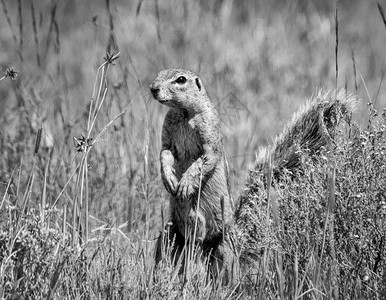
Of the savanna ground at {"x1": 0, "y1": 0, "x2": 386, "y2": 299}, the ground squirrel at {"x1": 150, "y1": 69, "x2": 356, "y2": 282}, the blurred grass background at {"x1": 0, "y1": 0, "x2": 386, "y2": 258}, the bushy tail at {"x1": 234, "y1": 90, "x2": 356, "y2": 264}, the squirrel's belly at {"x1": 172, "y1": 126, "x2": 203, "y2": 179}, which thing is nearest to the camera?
the savanna ground at {"x1": 0, "y1": 0, "x2": 386, "y2": 299}

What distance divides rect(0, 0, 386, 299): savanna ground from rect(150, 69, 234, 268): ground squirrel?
0.23 metres

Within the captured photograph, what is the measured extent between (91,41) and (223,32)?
1315mm

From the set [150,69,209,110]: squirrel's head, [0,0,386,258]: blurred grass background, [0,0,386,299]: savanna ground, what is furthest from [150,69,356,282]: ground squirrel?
[0,0,386,258]: blurred grass background

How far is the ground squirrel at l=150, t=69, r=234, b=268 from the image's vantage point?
4.36m

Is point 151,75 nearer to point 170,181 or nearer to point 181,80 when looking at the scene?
point 181,80

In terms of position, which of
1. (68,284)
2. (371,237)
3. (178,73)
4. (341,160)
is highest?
(178,73)

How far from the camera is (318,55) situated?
25.5 ft

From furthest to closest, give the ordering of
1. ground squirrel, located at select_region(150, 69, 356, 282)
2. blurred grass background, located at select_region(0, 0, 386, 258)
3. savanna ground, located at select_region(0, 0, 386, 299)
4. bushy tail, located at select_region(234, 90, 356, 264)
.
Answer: blurred grass background, located at select_region(0, 0, 386, 258)
ground squirrel, located at select_region(150, 69, 356, 282)
bushy tail, located at select_region(234, 90, 356, 264)
savanna ground, located at select_region(0, 0, 386, 299)

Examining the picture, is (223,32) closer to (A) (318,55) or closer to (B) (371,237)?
(A) (318,55)

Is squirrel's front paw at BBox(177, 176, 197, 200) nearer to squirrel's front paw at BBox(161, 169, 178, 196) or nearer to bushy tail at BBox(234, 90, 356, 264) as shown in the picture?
squirrel's front paw at BBox(161, 169, 178, 196)

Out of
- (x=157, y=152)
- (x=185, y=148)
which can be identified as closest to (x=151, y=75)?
(x=157, y=152)

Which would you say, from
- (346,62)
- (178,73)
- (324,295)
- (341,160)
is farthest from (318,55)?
(324,295)

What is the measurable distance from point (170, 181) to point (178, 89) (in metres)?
0.46

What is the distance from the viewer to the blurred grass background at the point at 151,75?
5.14 metres
